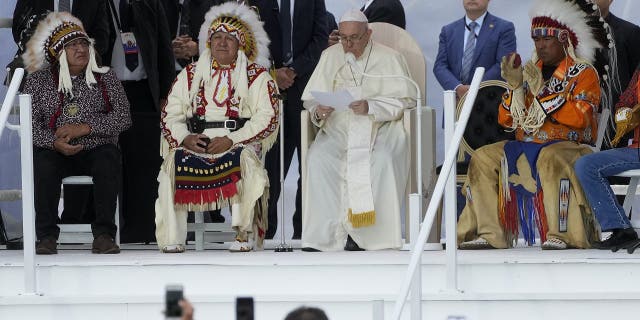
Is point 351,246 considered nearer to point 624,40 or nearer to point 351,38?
point 351,38

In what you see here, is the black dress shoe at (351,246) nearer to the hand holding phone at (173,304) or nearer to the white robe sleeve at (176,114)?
the white robe sleeve at (176,114)

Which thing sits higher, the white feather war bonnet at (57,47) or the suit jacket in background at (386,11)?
the suit jacket in background at (386,11)

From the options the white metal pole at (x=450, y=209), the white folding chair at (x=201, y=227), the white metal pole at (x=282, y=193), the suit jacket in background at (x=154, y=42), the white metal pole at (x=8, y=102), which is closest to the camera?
the white metal pole at (x=450, y=209)

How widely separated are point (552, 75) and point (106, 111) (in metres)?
2.35

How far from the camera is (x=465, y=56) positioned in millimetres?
8461

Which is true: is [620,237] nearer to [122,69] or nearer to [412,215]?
[412,215]

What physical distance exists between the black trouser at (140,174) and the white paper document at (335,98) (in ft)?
3.94

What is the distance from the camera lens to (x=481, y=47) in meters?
8.48

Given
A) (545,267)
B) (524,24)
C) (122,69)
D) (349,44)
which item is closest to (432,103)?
(524,24)

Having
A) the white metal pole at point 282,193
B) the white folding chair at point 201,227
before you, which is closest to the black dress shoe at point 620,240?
the white metal pole at point 282,193

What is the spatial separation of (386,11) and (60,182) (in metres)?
2.23

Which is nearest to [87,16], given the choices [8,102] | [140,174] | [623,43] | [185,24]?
[185,24]

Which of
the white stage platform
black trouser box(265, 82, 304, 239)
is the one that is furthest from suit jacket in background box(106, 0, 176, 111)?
the white stage platform

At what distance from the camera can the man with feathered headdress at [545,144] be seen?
7422 mm
